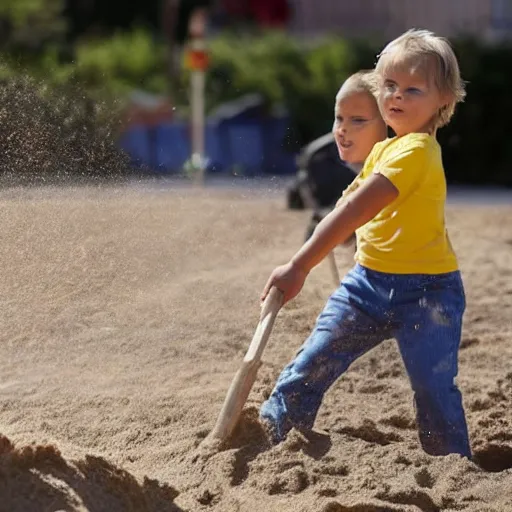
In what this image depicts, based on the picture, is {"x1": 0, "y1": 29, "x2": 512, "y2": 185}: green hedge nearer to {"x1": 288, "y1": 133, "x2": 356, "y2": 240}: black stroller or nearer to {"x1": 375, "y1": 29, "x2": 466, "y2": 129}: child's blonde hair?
{"x1": 288, "y1": 133, "x2": 356, "y2": 240}: black stroller

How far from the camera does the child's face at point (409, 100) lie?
3301 millimetres

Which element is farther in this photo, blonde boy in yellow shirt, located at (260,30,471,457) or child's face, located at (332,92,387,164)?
child's face, located at (332,92,387,164)

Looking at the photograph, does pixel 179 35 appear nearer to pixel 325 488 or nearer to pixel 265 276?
pixel 265 276

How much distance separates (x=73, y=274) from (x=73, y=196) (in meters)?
0.43

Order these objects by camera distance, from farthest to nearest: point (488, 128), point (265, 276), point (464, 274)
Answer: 1. point (488, 128)
2. point (464, 274)
3. point (265, 276)

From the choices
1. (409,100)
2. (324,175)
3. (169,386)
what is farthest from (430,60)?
(324,175)

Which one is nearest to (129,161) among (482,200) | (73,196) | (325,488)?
(73,196)

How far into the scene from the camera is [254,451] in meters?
3.21

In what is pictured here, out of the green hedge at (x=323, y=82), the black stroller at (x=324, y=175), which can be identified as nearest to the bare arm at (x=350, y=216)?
the black stroller at (x=324, y=175)

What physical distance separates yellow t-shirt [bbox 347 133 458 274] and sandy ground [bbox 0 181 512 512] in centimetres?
51

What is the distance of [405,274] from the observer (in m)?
3.29

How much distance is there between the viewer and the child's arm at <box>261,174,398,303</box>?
10.4 feet

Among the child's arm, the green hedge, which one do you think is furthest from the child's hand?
the green hedge

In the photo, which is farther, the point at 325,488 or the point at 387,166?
the point at 387,166
